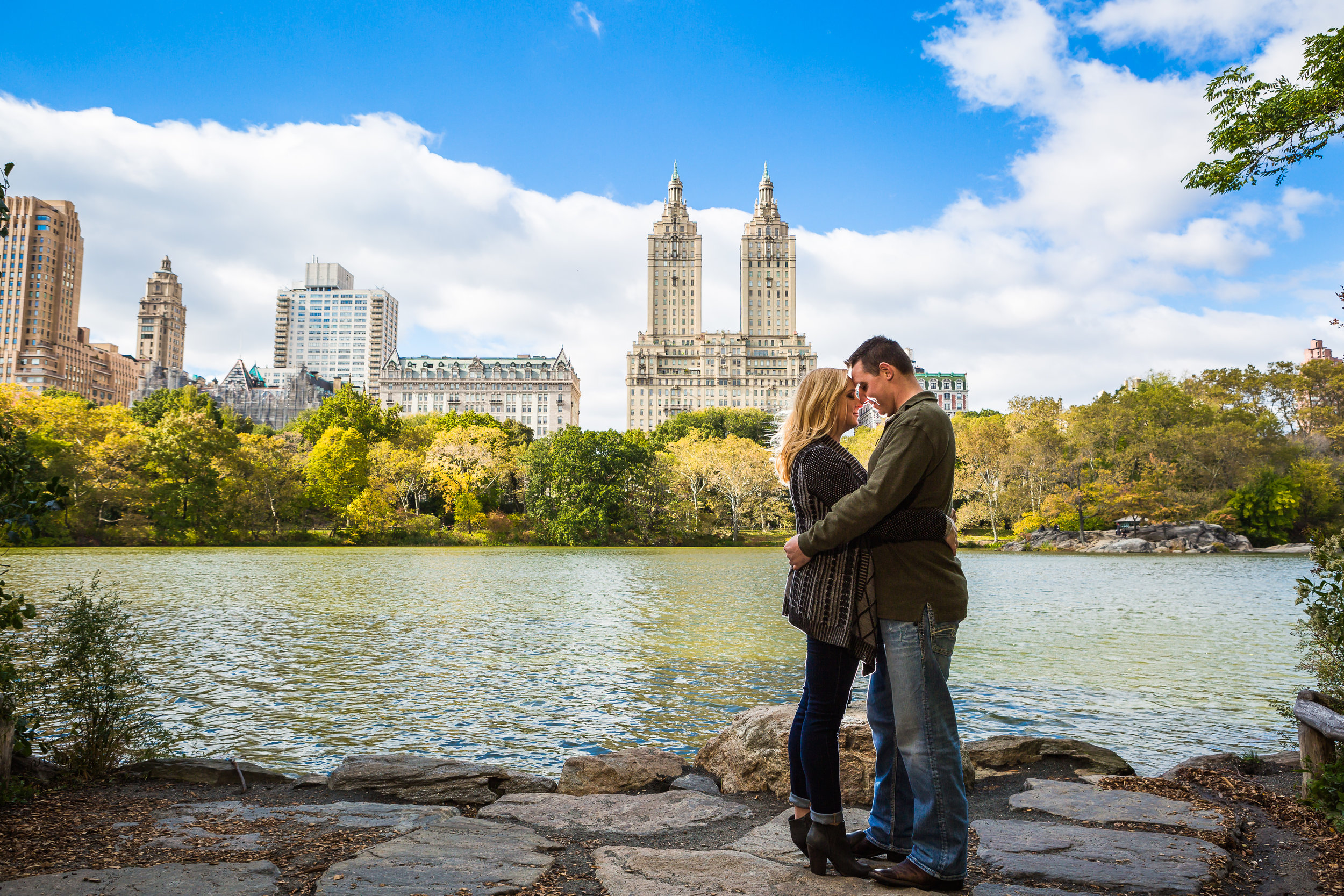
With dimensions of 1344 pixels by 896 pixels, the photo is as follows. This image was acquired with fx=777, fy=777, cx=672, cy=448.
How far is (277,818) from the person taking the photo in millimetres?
3955

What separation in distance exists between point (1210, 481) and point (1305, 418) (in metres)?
9.47

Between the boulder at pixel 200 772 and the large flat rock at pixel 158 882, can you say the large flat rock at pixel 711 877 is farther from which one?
the boulder at pixel 200 772

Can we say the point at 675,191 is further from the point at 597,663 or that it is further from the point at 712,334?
the point at 597,663

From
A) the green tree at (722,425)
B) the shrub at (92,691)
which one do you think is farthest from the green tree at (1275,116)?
the green tree at (722,425)

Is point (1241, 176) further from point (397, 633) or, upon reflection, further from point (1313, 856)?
point (397, 633)

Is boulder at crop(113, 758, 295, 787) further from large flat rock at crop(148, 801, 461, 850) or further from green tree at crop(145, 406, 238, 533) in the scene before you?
green tree at crop(145, 406, 238, 533)

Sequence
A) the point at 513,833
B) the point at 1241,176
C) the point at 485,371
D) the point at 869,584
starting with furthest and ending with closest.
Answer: the point at 485,371 < the point at 1241,176 < the point at 513,833 < the point at 869,584

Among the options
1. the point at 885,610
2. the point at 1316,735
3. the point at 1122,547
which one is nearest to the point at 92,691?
the point at 885,610

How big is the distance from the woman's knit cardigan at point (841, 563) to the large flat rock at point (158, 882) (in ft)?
7.55

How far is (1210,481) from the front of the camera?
50.1 metres

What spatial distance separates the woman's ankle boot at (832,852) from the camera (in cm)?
311

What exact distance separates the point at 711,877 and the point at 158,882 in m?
2.12

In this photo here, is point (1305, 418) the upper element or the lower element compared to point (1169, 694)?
upper

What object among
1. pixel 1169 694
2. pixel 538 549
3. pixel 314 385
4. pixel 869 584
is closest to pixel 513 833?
pixel 869 584
